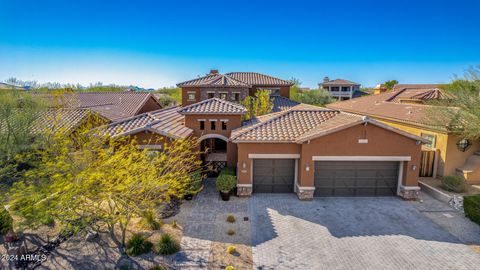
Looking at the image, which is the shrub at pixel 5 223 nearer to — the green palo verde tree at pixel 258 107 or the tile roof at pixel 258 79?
the green palo verde tree at pixel 258 107

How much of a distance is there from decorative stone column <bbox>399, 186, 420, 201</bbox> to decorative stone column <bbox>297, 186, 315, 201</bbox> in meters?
5.79

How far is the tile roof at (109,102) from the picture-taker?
2654 cm

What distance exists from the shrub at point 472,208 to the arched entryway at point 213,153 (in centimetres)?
1504

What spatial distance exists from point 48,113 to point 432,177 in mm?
30062

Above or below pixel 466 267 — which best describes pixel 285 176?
above

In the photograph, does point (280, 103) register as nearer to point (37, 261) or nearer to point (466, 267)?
point (466, 267)

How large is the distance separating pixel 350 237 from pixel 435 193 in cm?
876

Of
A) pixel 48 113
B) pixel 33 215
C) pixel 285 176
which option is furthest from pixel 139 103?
pixel 33 215

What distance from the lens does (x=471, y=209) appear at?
47.0ft

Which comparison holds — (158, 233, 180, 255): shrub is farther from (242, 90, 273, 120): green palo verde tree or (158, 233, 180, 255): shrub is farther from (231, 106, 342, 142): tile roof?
(242, 90, 273, 120): green palo verde tree

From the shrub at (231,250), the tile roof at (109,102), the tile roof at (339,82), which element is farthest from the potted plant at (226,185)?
the tile roof at (339,82)

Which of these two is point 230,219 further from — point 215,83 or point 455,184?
point 215,83

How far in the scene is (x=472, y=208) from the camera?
14250 mm

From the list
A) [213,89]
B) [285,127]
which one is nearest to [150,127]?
[285,127]
